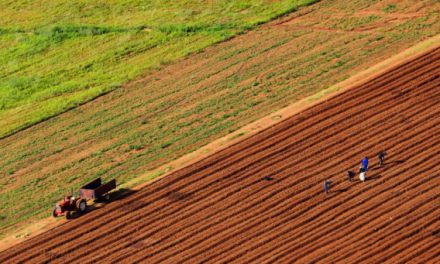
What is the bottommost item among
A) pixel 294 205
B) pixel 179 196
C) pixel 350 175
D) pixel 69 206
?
pixel 294 205

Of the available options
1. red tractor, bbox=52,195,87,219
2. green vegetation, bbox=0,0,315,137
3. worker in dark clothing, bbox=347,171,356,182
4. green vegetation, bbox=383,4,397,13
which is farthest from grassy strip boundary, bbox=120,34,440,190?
green vegetation, bbox=0,0,315,137

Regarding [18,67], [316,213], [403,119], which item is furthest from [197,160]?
[18,67]

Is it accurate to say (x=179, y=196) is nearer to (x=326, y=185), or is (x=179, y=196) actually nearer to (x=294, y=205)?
(x=294, y=205)

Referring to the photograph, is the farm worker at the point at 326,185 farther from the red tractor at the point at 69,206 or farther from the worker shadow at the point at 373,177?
the red tractor at the point at 69,206

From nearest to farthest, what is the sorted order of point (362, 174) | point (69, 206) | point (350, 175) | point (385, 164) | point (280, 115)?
point (69, 206) < point (362, 174) < point (350, 175) < point (385, 164) < point (280, 115)

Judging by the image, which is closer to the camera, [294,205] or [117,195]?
[294,205]

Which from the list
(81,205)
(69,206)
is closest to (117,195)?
(81,205)

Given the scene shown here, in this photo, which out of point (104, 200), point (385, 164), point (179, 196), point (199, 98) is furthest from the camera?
point (199, 98)

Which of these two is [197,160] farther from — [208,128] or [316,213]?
[316,213]

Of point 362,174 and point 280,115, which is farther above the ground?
point 280,115
